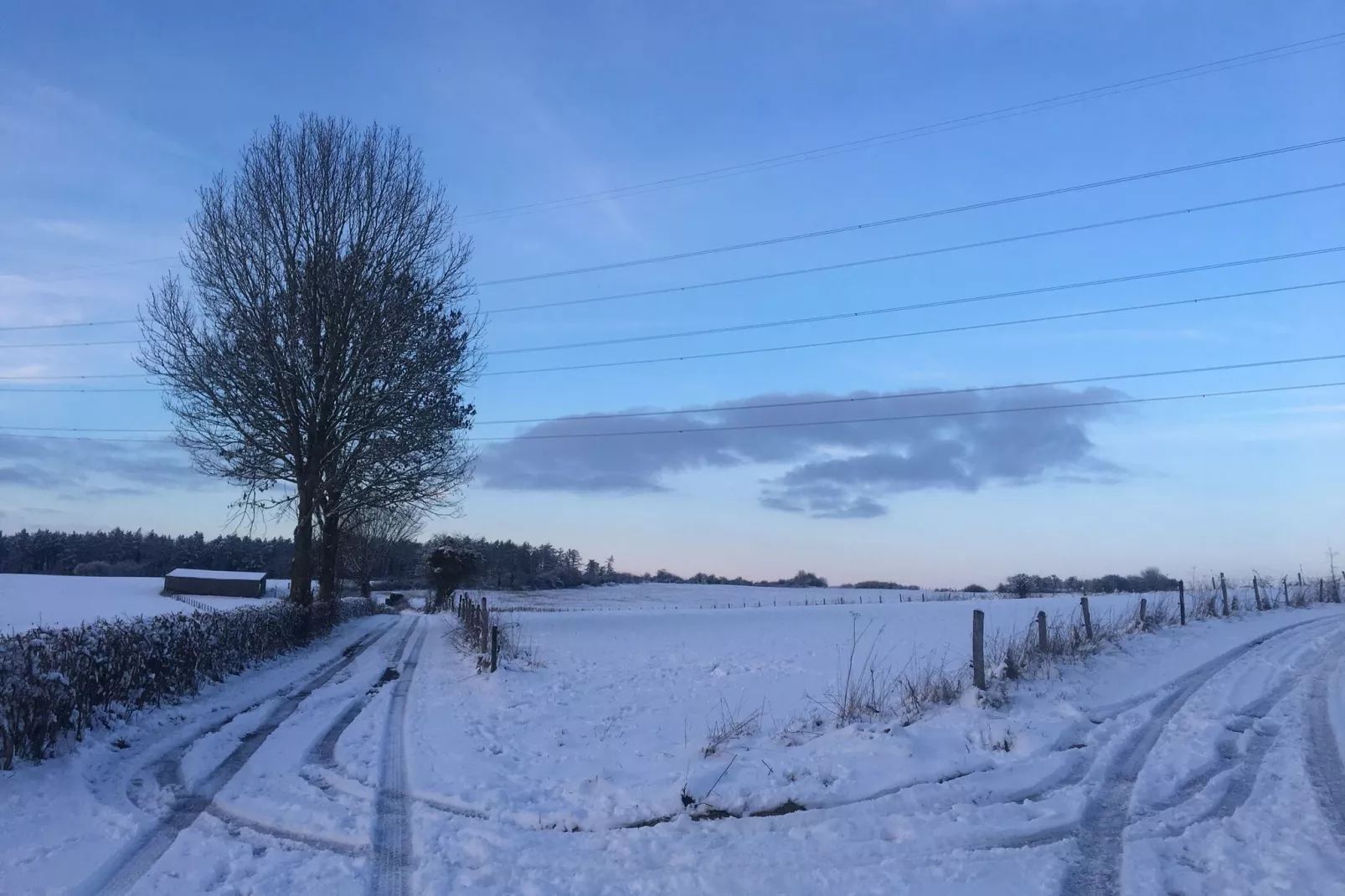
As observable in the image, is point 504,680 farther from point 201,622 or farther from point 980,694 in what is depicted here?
point 980,694

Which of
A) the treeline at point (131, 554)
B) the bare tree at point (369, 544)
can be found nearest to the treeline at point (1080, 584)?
the bare tree at point (369, 544)

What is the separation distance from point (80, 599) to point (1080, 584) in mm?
72817

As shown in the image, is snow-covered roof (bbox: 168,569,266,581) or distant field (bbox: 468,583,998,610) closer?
distant field (bbox: 468,583,998,610)

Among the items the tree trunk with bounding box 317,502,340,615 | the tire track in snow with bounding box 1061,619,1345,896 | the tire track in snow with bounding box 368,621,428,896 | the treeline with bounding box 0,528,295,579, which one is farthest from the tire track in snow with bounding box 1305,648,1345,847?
the treeline with bounding box 0,528,295,579

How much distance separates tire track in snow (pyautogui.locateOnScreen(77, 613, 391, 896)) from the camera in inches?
221

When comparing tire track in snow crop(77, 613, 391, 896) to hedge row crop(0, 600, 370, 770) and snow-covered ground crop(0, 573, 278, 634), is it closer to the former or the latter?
hedge row crop(0, 600, 370, 770)

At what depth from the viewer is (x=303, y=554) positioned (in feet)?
80.1

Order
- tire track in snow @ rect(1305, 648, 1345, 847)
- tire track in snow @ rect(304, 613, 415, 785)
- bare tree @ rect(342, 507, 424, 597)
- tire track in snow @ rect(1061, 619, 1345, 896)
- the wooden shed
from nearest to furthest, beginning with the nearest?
1. tire track in snow @ rect(1061, 619, 1345, 896)
2. tire track in snow @ rect(1305, 648, 1345, 847)
3. tire track in snow @ rect(304, 613, 415, 785)
4. bare tree @ rect(342, 507, 424, 597)
5. the wooden shed

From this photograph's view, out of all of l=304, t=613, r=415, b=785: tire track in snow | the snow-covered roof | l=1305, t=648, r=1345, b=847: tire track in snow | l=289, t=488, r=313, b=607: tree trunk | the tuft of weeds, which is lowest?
l=304, t=613, r=415, b=785: tire track in snow

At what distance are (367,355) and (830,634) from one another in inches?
717

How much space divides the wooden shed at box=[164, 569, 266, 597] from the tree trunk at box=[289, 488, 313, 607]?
142 feet

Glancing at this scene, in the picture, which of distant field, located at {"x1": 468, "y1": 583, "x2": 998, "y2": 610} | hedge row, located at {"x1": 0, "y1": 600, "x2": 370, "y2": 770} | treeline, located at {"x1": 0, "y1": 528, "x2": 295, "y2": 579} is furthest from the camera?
treeline, located at {"x1": 0, "y1": 528, "x2": 295, "y2": 579}

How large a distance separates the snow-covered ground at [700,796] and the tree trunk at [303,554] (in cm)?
1041

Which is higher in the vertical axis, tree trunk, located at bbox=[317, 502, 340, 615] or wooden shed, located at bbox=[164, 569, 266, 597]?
tree trunk, located at bbox=[317, 502, 340, 615]
